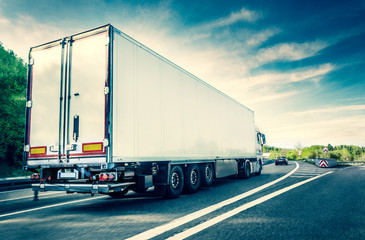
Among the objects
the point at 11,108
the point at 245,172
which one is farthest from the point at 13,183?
the point at 245,172

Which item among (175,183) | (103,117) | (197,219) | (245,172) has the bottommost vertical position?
(197,219)

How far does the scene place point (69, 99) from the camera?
639 cm

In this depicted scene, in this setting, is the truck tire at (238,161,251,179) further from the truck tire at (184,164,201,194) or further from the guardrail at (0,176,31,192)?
the guardrail at (0,176,31,192)

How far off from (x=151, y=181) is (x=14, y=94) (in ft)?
71.2

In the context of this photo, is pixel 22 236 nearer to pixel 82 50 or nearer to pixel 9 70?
pixel 82 50

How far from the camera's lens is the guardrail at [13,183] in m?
12.7

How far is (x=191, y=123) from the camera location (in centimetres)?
911

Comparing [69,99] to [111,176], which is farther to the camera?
[69,99]

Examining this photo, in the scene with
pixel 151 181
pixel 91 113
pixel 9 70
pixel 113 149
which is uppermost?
pixel 9 70

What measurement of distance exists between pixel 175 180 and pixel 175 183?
87mm

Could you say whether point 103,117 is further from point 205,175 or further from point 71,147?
point 205,175

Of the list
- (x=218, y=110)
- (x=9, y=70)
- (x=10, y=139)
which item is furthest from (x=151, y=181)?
(x=9, y=70)

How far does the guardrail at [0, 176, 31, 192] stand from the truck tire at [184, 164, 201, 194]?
30.1 feet

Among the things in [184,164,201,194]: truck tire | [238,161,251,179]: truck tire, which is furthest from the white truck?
[238,161,251,179]: truck tire
